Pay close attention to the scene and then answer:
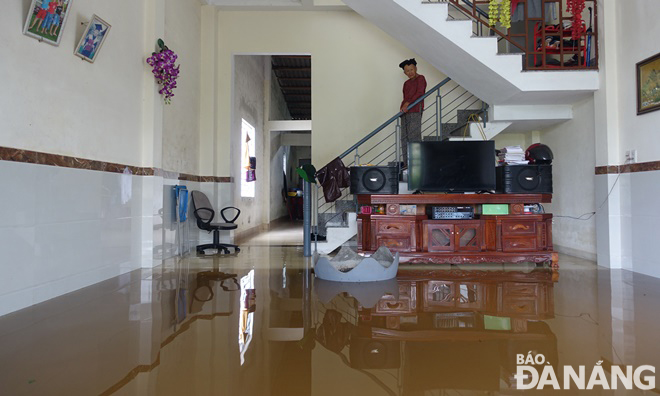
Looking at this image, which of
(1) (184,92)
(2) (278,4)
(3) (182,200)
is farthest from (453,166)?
(2) (278,4)

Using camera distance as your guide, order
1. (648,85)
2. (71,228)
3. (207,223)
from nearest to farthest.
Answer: (71,228) → (648,85) → (207,223)

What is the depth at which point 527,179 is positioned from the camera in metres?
4.95

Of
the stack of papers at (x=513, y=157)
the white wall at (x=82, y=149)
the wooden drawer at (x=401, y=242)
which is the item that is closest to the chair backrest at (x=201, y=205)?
the white wall at (x=82, y=149)

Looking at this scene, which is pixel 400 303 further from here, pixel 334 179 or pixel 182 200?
pixel 182 200

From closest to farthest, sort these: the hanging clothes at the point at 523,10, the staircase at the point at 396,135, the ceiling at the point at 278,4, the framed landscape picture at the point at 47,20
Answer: the framed landscape picture at the point at 47,20, the hanging clothes at the point at 523,10, the staircase at the point at 396,135, the ceiling at the point at 278,4

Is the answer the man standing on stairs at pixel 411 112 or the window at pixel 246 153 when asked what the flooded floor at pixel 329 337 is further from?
the window at pixel 246 153

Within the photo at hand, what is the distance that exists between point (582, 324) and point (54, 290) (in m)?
3.85

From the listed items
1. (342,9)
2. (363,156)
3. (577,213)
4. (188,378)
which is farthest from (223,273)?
(342,9)

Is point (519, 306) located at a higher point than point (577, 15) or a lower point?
lower

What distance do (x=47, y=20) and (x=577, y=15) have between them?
17.5ft

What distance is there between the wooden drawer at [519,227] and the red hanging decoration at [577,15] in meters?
2.29

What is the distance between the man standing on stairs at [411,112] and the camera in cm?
601

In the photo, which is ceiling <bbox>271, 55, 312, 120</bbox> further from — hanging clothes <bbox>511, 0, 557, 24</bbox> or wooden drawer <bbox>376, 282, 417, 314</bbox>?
wooden drawer <bbox>376, 282, 417, 314</bbox>

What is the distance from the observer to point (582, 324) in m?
2.45
